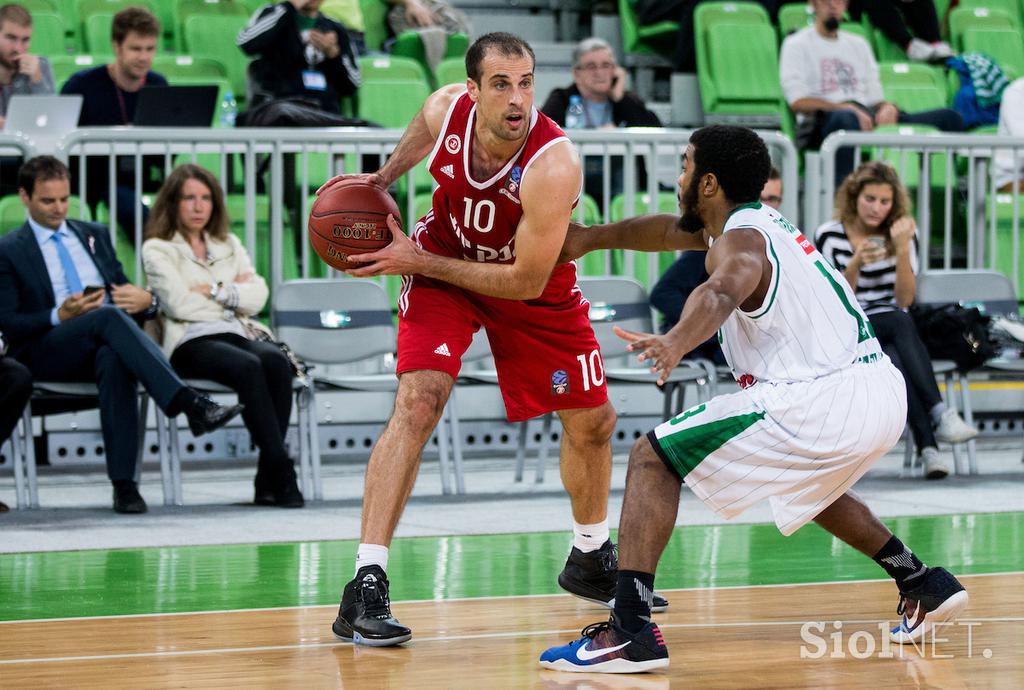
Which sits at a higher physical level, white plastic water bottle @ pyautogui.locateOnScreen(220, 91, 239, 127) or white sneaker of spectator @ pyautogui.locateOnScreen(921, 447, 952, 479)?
white plastic water bottle @ pyautogui.locateOnScreen(220, 91, 239, 127)

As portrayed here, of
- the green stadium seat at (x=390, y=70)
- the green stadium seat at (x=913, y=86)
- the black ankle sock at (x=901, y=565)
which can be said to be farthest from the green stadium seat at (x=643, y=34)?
the black ankle sock at (x=901, y=565)

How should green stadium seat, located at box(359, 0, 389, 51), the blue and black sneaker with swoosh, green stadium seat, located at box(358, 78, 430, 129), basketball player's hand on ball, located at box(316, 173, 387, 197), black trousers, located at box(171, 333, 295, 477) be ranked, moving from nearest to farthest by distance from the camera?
1. the blue and black sneaker with swoosh
2. basketball player's hand on ball, located at box(316, 173, 387, 197)
3. black trousers, located at box(171, 333, 295, 477)
4. green stadium seat, located at box(358, 78, 430, 129)
5. green stadium seat, located at box(359, 0, 389, 51)

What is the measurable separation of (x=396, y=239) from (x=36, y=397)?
9.72 ft

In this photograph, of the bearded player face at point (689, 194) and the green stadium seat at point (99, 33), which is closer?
the bearded player face at point (689, 194)

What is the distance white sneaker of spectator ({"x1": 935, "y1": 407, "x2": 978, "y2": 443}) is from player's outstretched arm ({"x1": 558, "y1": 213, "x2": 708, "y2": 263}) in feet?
11.8

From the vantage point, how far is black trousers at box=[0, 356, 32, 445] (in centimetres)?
665

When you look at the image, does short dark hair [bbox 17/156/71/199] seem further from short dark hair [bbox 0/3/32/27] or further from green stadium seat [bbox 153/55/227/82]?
green stadium seat [bbox 153/55/227/82]

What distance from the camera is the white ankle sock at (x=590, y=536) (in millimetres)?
4969

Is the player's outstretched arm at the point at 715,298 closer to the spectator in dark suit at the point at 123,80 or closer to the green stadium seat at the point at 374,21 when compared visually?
the spectator in dark suit at the point at 123,80

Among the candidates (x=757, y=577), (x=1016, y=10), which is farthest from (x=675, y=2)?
(x=757, y=577)

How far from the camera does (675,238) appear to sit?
4504mm

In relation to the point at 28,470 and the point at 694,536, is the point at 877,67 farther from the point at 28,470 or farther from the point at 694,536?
the point at 28,470

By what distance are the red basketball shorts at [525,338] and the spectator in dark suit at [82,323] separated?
220 centimetres

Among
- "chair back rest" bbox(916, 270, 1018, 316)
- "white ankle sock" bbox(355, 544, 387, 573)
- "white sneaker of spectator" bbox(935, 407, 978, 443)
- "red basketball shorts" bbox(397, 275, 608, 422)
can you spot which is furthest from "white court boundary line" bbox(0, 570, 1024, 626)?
"chair back rest" bbox(916, 270, 1018, 316)
